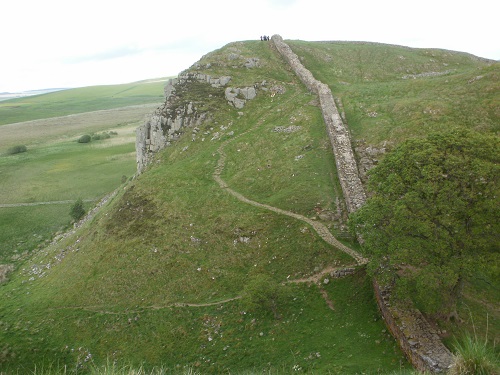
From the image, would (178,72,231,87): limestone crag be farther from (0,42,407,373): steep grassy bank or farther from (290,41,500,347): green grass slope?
(290,41,500,347): green grass slope

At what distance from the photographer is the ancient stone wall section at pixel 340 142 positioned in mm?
33013

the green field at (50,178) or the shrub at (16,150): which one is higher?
the shrub at (16,150)

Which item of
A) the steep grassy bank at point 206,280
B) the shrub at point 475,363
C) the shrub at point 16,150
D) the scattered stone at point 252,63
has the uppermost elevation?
the scattered stone at point 252,63

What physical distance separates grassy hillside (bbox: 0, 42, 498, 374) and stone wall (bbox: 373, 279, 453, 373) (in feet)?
2.43

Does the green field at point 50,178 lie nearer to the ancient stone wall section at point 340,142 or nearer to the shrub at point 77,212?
the shrub at point 77,212

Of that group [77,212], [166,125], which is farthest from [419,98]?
[77,212]

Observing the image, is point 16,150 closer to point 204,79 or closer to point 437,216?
point 204,79

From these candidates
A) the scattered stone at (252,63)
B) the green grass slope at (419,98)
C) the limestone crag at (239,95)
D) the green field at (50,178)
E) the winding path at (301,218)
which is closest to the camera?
the green grass slope at (419,98)

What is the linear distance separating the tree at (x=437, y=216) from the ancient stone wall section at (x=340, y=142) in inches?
393

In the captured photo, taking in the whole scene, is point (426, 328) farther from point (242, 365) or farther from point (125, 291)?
point (125, 291)

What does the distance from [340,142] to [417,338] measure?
25562 mm

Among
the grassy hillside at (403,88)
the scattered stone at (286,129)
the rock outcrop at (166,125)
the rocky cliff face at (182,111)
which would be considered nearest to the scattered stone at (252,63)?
the rocky cliff face at (182,111)

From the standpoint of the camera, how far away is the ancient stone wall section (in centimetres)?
3301

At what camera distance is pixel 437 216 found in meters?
19.0
